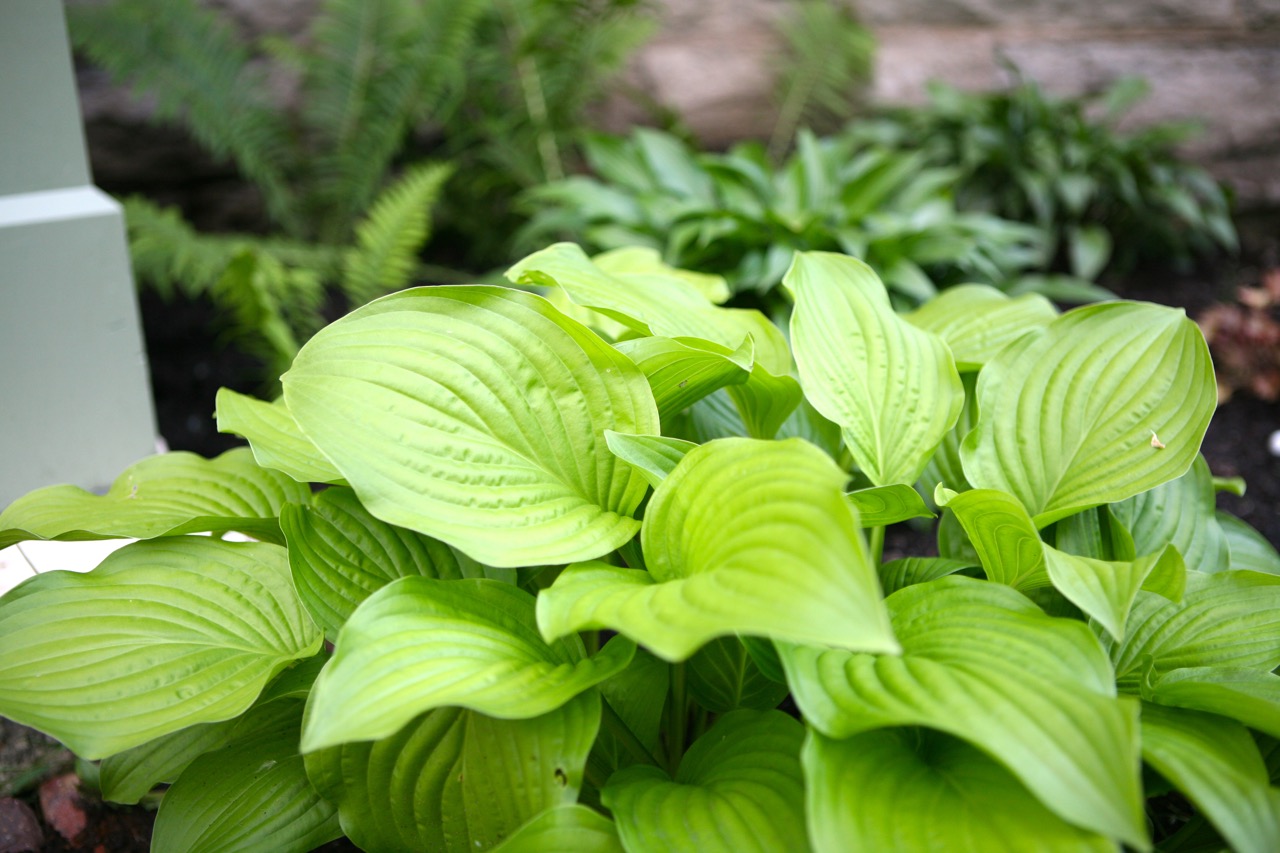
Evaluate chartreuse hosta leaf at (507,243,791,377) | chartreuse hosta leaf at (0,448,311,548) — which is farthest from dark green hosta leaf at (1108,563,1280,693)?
chartreuse hosta leaf at (0,448,311,548)

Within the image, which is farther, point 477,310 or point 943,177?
point 943,177

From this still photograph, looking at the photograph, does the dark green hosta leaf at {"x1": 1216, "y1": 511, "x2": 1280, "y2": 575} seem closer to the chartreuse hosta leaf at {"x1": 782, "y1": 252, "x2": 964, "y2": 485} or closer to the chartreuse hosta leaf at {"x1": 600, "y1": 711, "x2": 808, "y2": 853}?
the chartreuse hosta leaf at {"x1": 782, "y1": 252, "x2": 964, "y2": 485}

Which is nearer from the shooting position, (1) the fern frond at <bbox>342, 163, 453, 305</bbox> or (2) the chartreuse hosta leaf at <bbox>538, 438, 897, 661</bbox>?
(2) the chartreuse hosta leaf at <bbox>538, 438, 897, 661</bbox>

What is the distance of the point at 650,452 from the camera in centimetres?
109

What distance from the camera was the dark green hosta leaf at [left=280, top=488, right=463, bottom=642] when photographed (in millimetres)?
1128

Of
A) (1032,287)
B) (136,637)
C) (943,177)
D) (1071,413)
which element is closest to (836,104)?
(943,177)

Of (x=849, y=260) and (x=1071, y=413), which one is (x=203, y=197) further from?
(x=1071, y=413)

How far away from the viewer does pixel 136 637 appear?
1099 mm

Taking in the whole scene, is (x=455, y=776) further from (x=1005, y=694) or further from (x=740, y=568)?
(x=1005, y=694)

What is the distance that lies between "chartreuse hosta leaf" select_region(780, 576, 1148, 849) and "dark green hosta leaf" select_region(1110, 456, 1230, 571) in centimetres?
47

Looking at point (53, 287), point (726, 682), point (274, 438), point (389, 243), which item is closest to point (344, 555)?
point (274, 438)

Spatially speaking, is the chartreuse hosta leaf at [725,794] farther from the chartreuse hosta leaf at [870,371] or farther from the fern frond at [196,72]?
the fern frond at [196,72]

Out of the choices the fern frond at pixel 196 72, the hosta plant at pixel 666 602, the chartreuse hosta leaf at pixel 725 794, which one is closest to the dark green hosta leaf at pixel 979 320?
the hosta plant at pixel 666 602

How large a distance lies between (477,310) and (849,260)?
0.57m
